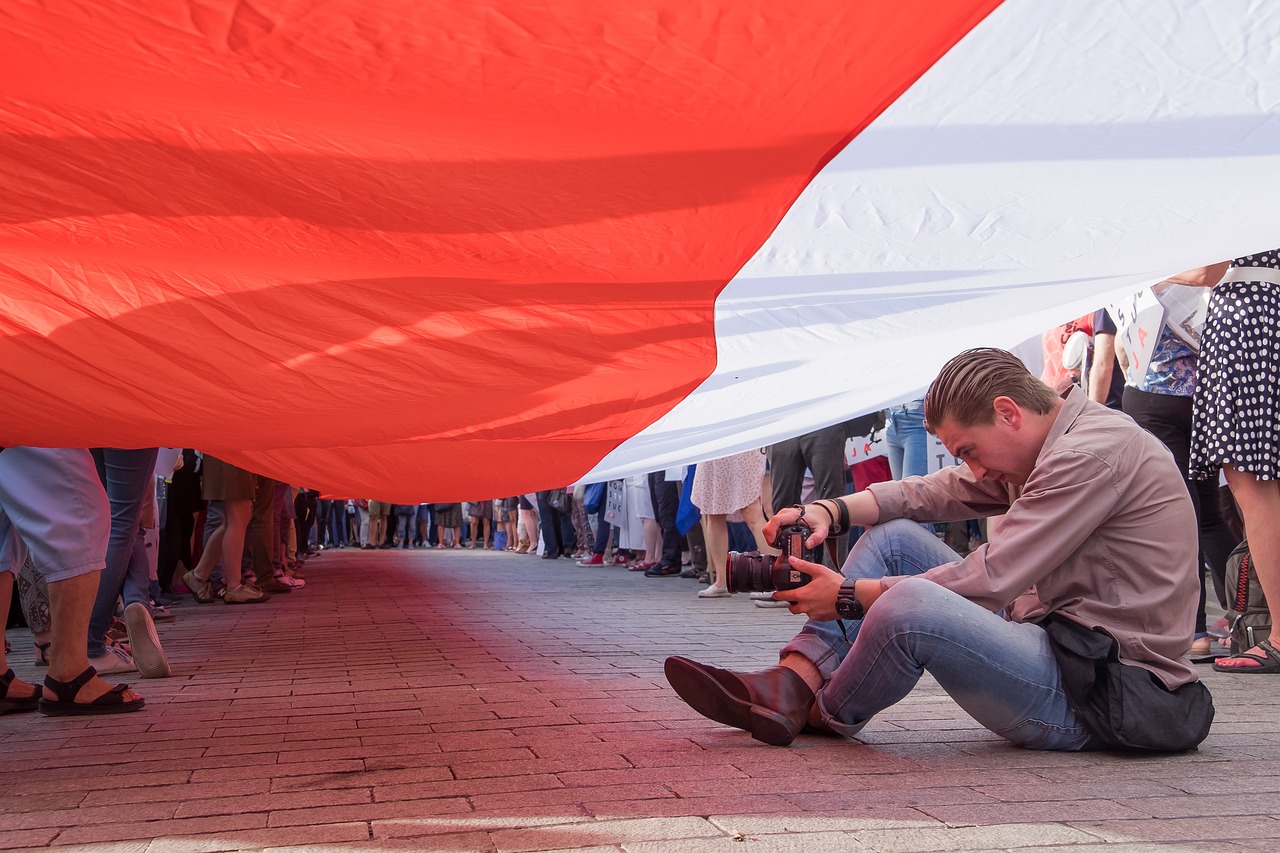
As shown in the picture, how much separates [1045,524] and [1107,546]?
20 cm

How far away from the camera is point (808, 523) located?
293cm

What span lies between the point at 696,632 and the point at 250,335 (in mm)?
3176

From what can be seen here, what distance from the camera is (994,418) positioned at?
99.0 inches

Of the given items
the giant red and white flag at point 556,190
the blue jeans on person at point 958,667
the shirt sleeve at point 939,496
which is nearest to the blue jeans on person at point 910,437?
the giant red and white flag at point 556,190

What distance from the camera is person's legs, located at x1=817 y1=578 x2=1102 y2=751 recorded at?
2.36 meters

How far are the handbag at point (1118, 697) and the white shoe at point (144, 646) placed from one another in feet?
9.92

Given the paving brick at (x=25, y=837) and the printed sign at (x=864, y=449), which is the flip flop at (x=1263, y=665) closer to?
the paving brick at (x=25, y=837)

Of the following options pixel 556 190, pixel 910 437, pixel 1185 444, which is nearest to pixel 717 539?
pixel 910 437

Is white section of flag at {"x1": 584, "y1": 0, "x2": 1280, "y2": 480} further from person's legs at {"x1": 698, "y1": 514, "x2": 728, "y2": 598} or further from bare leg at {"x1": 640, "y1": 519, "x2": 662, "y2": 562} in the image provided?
bare leg at {"x1": 640, "y1": 519, "x2": 662, "y2": 562}

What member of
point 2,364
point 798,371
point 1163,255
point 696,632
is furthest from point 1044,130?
point 696,632

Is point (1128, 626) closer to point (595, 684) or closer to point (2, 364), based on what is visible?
point (595, 684)

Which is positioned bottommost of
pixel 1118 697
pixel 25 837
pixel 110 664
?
pixel 25 837

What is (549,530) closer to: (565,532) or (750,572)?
(565,532)

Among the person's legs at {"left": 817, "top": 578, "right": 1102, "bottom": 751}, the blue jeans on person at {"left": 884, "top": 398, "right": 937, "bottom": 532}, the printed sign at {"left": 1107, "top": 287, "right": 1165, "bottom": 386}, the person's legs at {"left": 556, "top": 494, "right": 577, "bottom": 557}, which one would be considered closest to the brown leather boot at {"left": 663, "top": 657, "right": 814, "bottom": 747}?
the person's legs at {"left": 817, "top": 578, "right": 1102, "bottom": 751}
